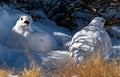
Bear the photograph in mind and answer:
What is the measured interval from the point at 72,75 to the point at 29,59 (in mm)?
1252

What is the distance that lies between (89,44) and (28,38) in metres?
1.02

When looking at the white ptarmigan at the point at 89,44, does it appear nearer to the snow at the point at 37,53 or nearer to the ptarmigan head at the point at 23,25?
the snow at the point at 37,53

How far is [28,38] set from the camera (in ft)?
27.1

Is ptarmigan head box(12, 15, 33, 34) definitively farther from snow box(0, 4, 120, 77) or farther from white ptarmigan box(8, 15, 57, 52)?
snow box(0, 4, 120, 77)

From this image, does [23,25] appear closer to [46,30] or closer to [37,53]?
[37,53]

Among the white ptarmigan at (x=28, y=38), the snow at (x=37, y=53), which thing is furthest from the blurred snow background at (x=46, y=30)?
the white ptarmigan at (x=28, y=38)

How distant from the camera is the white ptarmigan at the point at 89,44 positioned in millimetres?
7703

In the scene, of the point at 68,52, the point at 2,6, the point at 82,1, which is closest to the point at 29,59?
the point at 68,52

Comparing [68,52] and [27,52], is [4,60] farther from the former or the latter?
[68,52]

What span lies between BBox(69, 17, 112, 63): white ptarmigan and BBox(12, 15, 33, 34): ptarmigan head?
0.77 m

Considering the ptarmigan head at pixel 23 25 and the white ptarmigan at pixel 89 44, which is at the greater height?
the ptarmigan head at pixel 23 25

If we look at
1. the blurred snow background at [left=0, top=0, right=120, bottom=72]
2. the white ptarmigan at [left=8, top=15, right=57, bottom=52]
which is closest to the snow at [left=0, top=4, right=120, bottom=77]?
the blurred snow background at [left=0, top=0, right=120, bottom=72]

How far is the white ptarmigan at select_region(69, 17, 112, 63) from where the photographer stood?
770 cm

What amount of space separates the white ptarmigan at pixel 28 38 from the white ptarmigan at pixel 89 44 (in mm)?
456
